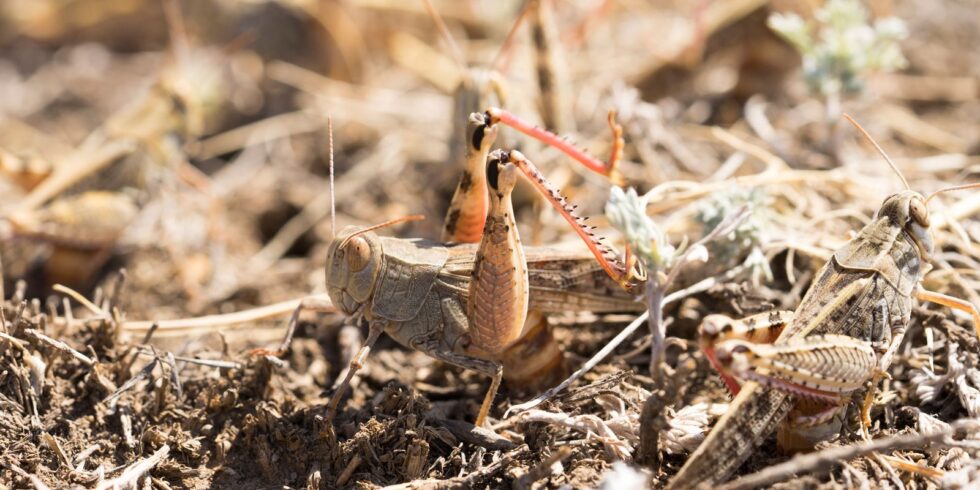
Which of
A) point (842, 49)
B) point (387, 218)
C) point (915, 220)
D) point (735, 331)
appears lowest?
point (387, 218)

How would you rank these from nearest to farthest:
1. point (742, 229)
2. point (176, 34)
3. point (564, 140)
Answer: point (564, 140)
point (742, 229)
point (176, 34)

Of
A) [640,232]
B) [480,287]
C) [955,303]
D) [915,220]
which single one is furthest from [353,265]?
[955,303]

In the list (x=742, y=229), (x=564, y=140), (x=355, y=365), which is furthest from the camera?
(x=742, y=229)

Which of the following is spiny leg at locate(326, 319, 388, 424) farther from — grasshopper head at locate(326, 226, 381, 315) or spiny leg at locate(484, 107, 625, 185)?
spiny leg at locate(484, 107, 625, 185)

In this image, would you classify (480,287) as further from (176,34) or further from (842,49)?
(176,34)

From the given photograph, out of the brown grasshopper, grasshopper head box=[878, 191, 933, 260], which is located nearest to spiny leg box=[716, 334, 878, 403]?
grasshopper head box=[878, 191, 933, 260]

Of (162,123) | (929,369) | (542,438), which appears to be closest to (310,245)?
(162,123)

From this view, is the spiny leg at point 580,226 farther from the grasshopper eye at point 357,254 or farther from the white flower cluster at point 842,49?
the white flower cluster at point 842,49
